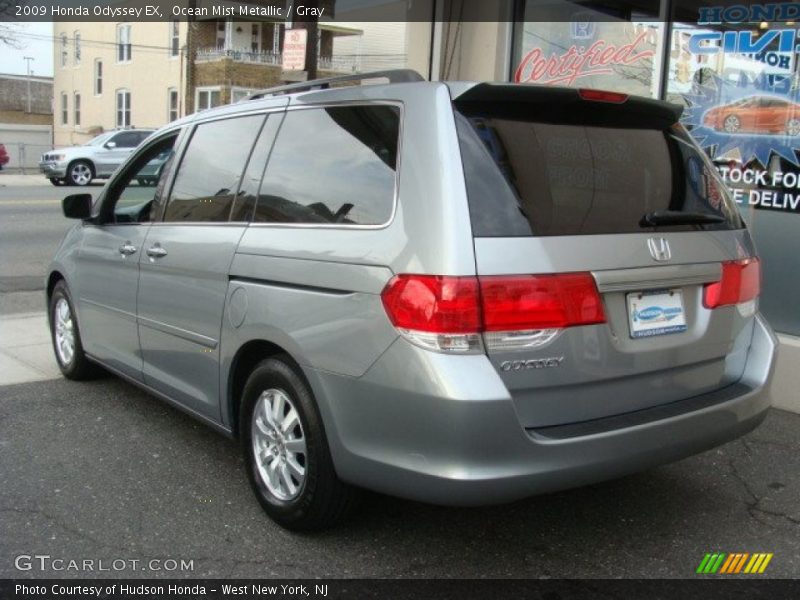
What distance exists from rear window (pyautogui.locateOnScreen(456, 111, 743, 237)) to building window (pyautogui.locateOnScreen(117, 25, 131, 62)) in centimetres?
3961

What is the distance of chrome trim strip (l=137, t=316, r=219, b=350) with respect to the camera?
3.78m

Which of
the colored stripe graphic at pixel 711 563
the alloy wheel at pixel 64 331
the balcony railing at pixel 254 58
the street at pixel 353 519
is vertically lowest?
the street at pixel 353 519

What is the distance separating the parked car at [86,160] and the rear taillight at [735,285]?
23.5 meters

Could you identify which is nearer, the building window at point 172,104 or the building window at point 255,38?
the building window at point 255,38

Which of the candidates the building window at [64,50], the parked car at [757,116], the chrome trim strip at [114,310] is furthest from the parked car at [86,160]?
the building window at [64,50]

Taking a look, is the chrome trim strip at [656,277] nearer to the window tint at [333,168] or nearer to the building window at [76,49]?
the window tint at [333,168]

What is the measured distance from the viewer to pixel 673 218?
3.21 m

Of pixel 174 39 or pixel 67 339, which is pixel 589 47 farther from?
pixel 174 39

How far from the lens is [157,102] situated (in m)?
37.0

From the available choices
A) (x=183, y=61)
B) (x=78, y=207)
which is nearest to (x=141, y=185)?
(x=78, y=207)

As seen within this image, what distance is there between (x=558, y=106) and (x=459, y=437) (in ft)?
4.44

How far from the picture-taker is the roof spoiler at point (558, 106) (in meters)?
2.98

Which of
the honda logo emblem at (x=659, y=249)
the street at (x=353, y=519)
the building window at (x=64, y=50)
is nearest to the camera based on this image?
the honda logo emblem at (x=659, y=249)

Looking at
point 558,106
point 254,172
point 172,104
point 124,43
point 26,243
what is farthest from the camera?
point 124,43
